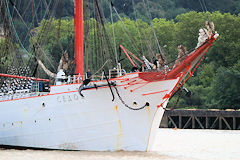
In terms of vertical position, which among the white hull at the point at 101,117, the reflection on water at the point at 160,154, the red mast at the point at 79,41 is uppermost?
the red mast at the point at 79,41

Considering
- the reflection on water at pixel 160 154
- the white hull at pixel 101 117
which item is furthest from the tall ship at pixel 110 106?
the reflection on water at pixel 160 154

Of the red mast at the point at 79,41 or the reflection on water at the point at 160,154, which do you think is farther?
the red mast at the point at 79,41

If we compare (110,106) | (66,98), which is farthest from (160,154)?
(66,98)

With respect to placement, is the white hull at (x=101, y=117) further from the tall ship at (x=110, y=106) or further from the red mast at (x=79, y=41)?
the red mast at (x=79, y=41)

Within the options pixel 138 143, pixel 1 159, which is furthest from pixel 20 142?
pixel 138 143

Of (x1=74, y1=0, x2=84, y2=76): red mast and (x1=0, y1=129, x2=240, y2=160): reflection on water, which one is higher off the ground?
(x1=74, y1=0, x2=84, y2=76): red mast

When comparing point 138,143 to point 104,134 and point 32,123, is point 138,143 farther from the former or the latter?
point 32,123

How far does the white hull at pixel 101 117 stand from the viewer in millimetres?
26375

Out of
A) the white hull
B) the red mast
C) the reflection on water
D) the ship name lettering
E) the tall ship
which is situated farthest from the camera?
the red mast

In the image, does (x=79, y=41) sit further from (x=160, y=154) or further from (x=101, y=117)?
(x=160, y=154)

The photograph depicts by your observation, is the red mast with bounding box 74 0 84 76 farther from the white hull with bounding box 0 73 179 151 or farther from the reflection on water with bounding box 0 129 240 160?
the reflection on water with bounding box 0 129 240 160

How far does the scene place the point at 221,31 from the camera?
241 ft

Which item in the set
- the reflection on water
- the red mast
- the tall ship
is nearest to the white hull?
the tall ship

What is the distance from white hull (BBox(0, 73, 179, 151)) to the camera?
26.4m
